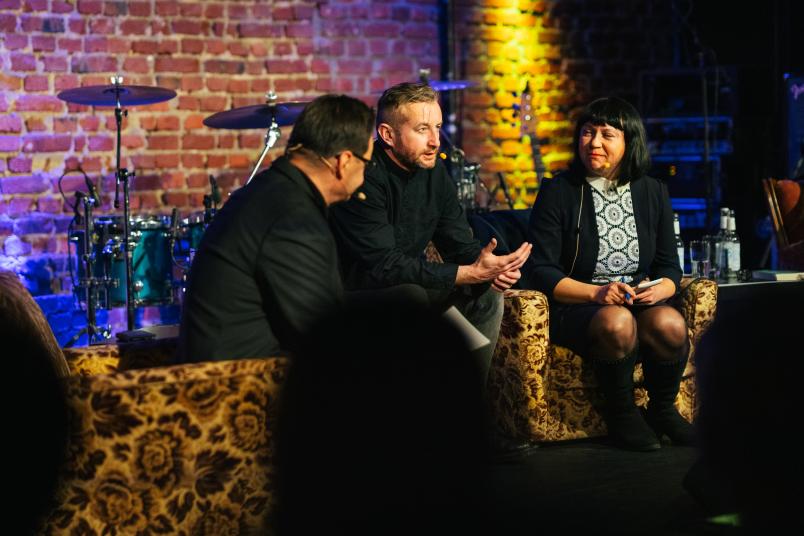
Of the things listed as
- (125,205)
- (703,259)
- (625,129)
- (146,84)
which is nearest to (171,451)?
(625,129)

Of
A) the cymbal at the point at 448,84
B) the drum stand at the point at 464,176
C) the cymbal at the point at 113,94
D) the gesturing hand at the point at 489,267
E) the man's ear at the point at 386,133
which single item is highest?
the cymbal at the point at 448,84

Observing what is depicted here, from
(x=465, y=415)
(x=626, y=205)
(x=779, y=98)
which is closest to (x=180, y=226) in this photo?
(x=626, y=205)

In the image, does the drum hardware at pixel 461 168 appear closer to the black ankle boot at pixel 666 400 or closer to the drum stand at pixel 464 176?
the drum stand at pixel 464 176

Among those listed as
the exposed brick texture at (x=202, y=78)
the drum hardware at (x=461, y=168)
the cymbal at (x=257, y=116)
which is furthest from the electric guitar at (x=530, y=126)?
the cymbal at (x=257, y=116)

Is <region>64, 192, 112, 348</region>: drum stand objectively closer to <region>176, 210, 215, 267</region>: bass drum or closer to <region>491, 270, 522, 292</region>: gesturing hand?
<region>176, 210, 215, 267</region>: bass drum

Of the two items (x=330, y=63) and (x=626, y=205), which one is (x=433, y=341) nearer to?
(x=626, y=205)

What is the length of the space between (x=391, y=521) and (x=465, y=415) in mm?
446

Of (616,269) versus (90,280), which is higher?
(616,269)

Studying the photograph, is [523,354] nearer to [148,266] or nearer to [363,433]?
[363,433]

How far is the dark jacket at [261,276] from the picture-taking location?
232cm

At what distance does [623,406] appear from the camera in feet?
11.7

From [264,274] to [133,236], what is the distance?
10.1 feet

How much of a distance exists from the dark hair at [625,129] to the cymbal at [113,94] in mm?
2222

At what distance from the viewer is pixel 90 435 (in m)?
2.14
